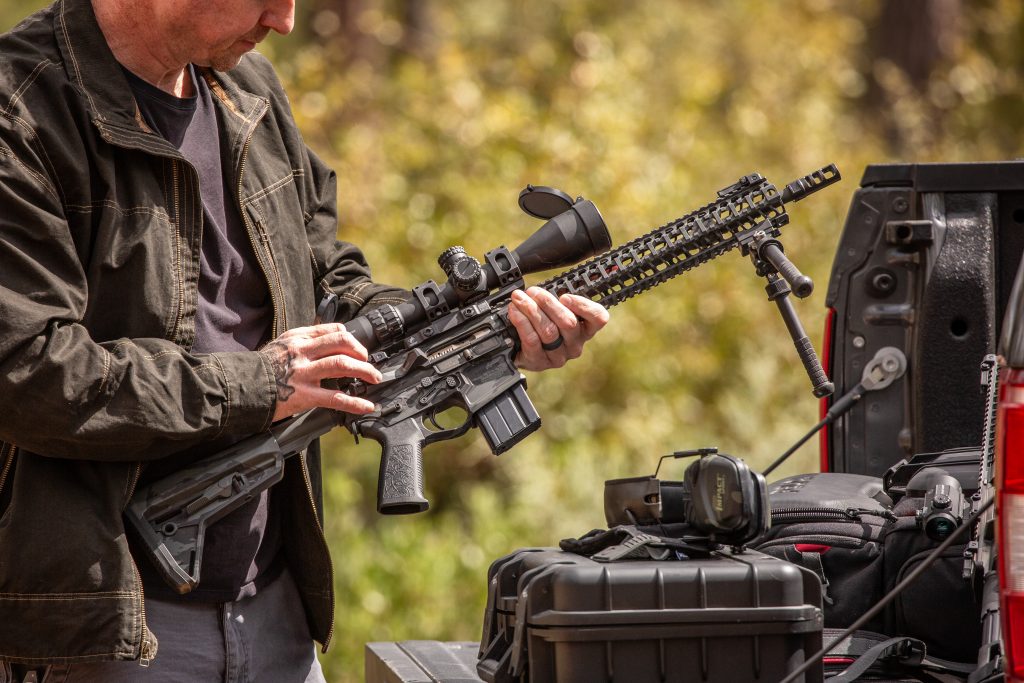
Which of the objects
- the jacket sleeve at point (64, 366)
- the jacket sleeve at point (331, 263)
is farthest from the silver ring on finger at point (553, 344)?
the jacket sleeve at point (64, 366)

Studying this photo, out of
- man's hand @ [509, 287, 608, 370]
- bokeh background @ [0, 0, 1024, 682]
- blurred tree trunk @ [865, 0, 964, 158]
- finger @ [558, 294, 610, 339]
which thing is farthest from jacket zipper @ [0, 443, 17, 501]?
blurred tree trunk @ [865, 0, 964, 158]

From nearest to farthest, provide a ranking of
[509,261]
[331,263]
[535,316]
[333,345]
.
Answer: [333,345]
[535,316]
[509,261]
[331,263]

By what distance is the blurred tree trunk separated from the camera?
13531 millimetres

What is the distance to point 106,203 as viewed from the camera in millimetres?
2791

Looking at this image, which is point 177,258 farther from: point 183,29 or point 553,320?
point 553,320

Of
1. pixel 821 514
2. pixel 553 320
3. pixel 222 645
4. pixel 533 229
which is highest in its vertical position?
pixel 533 229

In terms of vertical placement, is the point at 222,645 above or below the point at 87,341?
below

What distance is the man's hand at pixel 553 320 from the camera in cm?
315

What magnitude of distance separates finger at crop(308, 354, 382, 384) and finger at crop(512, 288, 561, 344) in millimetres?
417

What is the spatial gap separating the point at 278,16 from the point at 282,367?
31.2 inches

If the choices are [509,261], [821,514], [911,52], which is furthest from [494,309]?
[911,52]

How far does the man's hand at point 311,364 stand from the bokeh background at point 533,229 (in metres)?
4.12

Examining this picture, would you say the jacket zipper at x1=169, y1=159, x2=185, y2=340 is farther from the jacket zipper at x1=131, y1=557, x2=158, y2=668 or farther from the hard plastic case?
the hard plastic case

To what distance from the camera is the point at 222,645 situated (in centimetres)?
290
